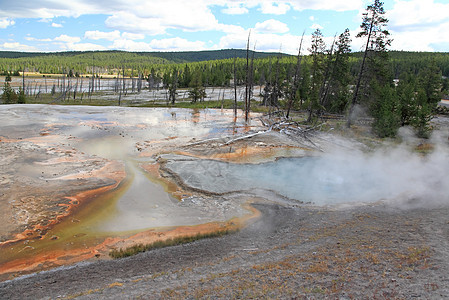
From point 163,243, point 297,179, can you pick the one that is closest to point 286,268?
point 163,243

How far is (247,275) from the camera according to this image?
21.2 feet

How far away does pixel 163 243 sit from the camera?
341 inches

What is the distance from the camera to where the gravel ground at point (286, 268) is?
5.81 meters

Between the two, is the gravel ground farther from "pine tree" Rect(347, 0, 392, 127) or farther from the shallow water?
"pine tree" Rect(347, 0, 392, 127)

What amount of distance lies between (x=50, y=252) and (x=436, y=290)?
885cm

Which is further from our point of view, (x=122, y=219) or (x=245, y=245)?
(x=122, y=219)

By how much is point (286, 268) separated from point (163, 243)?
3630 mm

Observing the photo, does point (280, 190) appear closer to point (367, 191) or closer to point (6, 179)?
point (367, 191)

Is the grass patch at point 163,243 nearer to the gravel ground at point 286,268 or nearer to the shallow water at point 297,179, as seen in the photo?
the gravel ground at point 286,268

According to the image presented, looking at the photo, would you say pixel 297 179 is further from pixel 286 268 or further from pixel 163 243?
pixel 286 268

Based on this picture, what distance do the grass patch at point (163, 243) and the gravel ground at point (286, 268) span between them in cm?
35

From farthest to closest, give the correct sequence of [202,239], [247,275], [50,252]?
1. [202,239]
2. [50,252]
3. [247,275]

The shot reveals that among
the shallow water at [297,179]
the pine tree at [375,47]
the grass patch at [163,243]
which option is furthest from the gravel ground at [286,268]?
the pine tree at [375,47]

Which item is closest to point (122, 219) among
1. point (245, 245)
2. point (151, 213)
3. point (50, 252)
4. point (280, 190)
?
point (151, 213)
